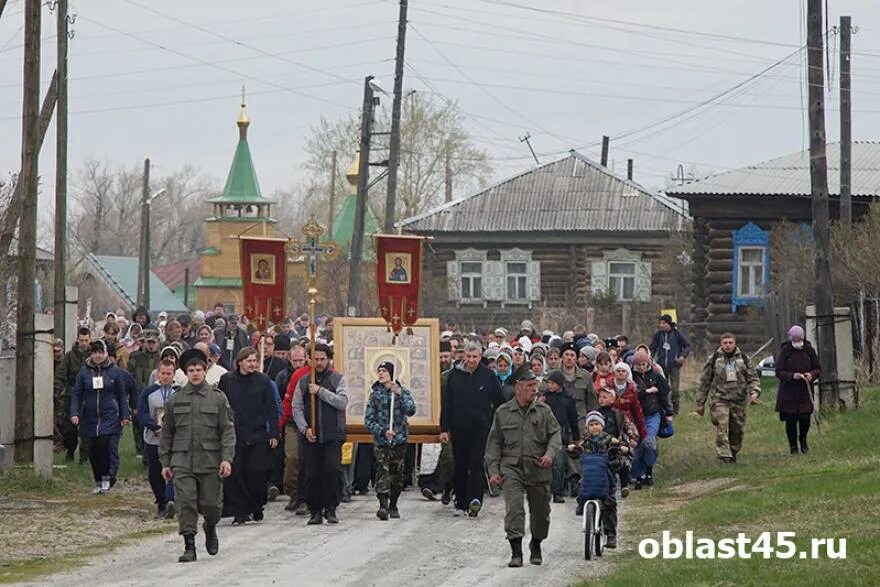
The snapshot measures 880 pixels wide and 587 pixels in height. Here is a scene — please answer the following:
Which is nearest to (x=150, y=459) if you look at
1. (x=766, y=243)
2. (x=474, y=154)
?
(x=766, y=243)

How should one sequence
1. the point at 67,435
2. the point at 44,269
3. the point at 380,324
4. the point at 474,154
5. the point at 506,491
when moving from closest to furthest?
the point at 506,491 < the point at 380,324 < the point at 67,435 < the point at 44,269 < the point at 474,154

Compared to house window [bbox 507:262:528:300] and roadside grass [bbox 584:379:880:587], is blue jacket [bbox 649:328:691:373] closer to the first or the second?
roadside grass [bbox 584:379:880:587]

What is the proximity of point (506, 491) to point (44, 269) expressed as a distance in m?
34.3

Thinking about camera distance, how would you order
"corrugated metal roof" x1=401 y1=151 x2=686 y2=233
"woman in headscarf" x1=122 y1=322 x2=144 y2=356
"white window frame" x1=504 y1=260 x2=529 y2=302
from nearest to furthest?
"woman in headscarf" x1=122 y1=322 x2=144 y2=356 < "corrugated metal roof" x1=401 y1=151 x2=686 y2=233 < "white window frame" x1=504 y1=260 x2=529 y2=302

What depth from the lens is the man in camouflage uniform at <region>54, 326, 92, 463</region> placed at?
25406 millimetres

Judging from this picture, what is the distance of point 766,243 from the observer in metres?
52.5

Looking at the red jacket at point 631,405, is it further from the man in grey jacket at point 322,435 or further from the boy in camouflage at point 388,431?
the man in grey jacket at point 322,435

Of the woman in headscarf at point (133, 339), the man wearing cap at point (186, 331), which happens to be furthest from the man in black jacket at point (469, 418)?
the woman in headscarf at point (133, 339)

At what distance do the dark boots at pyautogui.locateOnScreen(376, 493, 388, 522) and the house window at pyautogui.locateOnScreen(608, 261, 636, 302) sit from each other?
48.6 metres

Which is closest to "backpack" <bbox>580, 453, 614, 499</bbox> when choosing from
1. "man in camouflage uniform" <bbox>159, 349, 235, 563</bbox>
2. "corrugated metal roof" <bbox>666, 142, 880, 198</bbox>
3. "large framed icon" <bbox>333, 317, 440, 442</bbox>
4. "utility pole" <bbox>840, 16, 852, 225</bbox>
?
"man in camouflage uniform" <bbox>159, 349, 235, 563</bbox>

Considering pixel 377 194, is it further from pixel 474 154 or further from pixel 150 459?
pixel 150 459

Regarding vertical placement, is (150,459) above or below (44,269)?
below

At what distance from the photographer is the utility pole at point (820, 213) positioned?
96.3 feet

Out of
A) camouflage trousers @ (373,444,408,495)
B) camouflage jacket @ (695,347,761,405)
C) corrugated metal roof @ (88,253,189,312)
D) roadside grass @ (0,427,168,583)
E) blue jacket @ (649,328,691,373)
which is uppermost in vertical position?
corrugated metal roof @ (88,253,189,312)
